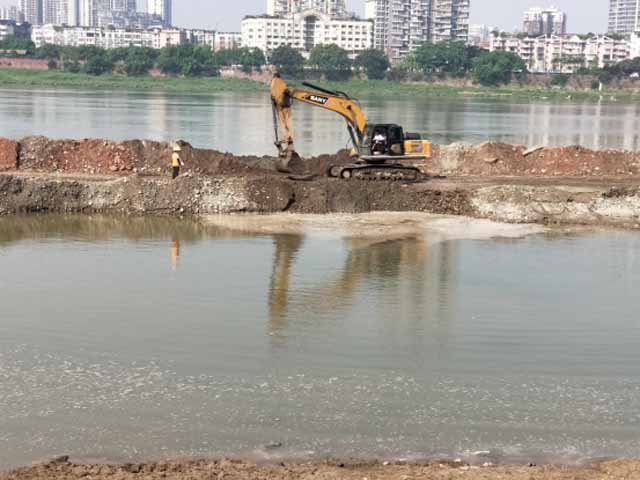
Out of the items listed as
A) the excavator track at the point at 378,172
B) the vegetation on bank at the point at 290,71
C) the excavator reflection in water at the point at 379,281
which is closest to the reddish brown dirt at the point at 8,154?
the excavator track at the point at 378,172

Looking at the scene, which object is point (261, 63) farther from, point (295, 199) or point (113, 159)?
point (295, 199)

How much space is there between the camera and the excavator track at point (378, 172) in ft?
99.1

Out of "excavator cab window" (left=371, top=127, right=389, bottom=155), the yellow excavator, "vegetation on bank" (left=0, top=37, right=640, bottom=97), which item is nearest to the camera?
the yellow excavator

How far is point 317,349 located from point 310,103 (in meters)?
15.5

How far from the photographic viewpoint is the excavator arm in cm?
2898

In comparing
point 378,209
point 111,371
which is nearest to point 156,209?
point 378,209

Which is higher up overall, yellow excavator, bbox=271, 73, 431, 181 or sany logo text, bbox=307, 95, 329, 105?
sany logo text, bbox=307, 95, 329, 105

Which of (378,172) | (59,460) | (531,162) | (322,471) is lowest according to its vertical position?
(59,460)

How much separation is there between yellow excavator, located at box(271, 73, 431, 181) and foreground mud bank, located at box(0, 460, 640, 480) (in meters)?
19.5

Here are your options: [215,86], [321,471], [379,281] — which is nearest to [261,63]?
[215,86]

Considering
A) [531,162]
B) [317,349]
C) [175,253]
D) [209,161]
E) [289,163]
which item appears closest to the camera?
[317,349]

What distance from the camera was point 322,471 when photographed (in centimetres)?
1037

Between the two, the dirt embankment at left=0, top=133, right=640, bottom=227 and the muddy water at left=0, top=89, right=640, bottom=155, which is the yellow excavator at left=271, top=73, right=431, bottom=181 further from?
the muddy water at left=0, top=89, right=640, bottom=155

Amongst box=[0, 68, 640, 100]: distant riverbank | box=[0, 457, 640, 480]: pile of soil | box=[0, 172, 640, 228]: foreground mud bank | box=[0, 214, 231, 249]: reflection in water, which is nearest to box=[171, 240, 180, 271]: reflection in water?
box=[0, 214, 231, 249]: reflection in water
